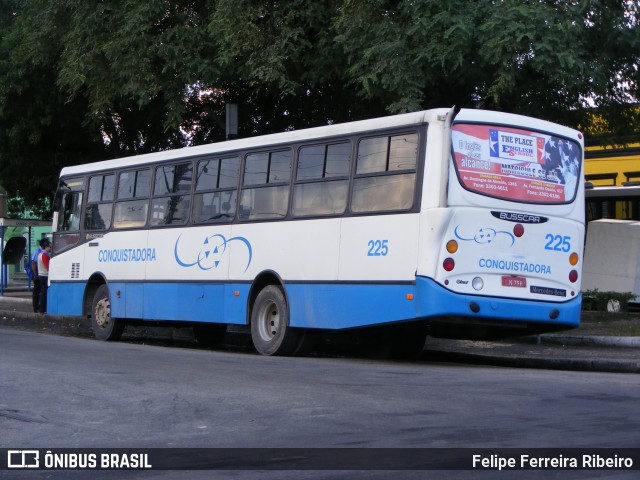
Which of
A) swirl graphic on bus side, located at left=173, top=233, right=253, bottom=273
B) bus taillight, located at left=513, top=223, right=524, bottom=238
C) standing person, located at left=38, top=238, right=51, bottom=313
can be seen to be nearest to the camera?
bus taillight, located at left=513, top=223, right=524, bottom=238

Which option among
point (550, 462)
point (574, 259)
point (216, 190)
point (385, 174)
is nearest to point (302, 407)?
point (550, 462)

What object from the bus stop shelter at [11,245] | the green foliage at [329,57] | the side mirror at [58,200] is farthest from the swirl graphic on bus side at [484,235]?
the bus stop shelter at [11,245]

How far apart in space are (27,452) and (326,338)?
1069 cm

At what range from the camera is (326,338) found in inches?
705

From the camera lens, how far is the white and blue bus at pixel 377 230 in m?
13.5

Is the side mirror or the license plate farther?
the side mirror

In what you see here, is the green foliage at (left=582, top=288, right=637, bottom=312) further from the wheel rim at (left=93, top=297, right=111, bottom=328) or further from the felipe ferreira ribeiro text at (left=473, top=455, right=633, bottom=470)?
the felipe ferreira ribeiro text at (left=473, top=455, right=633, bottom=470)

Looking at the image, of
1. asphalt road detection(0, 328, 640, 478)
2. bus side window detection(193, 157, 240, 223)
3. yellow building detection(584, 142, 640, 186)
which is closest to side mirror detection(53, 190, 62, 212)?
bus side window detection(193, 157, 240, 223)

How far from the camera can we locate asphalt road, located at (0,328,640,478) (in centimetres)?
782

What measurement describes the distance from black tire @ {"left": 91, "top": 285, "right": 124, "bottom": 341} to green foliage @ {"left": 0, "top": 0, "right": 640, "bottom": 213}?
3626mm

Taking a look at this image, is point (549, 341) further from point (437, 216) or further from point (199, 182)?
point (199, 182)

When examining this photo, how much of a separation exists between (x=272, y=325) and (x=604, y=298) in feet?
28.1

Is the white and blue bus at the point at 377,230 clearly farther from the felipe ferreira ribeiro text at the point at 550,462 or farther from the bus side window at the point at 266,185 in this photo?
the felipe ferreira ribeiro text at the point at 550,462

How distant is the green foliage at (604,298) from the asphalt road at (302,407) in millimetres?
9210
